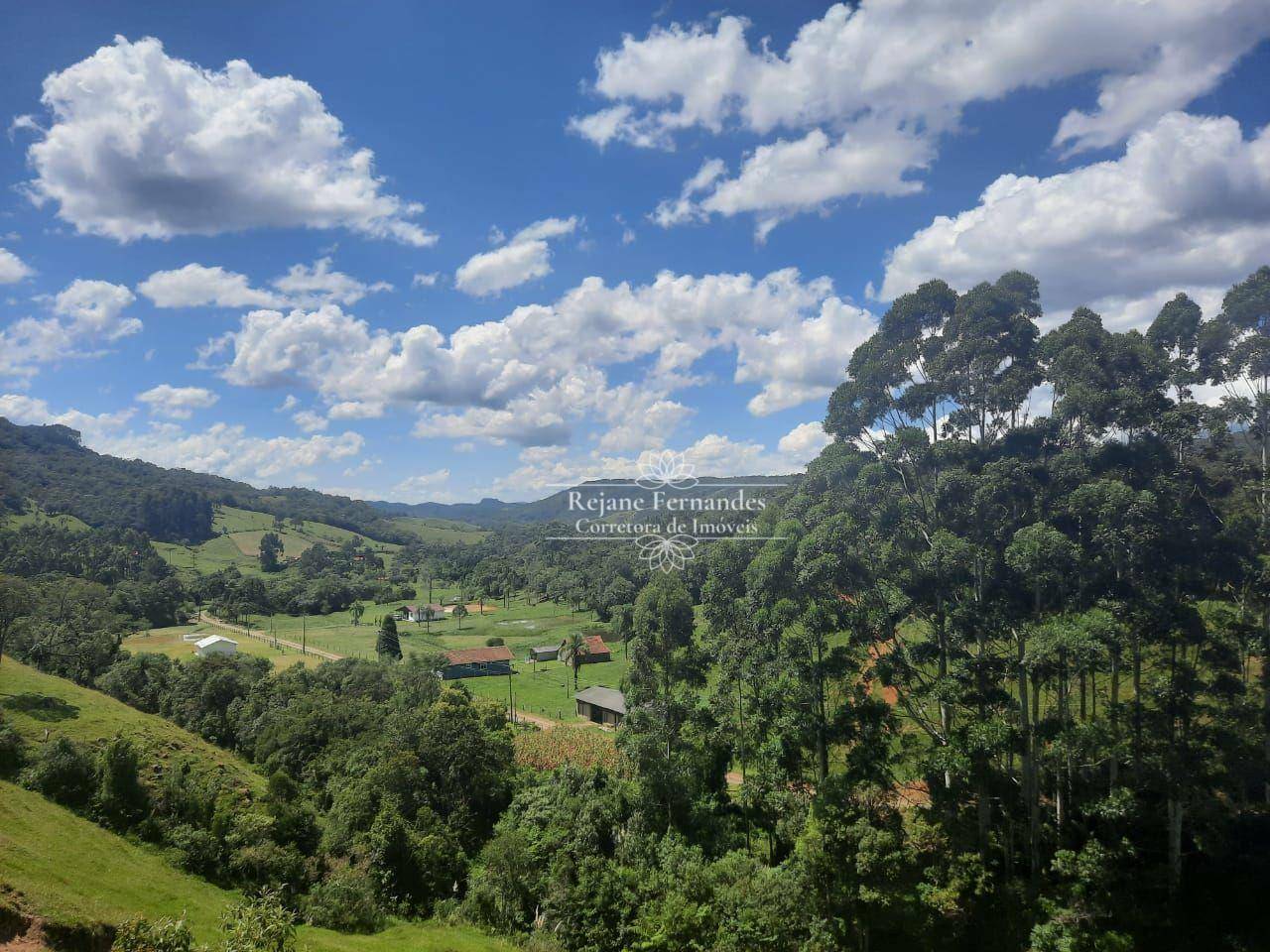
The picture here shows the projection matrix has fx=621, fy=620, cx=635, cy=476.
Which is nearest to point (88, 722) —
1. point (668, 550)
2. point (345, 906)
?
point (345, 906)

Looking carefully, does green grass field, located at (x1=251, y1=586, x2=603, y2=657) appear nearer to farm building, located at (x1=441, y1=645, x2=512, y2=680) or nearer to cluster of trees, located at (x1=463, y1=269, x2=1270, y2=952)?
farm building, located at (x1=441, y1=645, x2=512, y2=680)

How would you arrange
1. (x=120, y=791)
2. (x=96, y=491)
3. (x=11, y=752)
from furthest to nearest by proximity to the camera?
(x=96, y=491) < (x=11, y=752) < (x=120, y=791)

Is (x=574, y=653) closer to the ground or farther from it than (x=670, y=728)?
closer to the ground

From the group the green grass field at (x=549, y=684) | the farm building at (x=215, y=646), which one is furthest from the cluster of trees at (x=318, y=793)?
the farm building at (x=215, y=646)

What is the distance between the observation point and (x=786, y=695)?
21016mm

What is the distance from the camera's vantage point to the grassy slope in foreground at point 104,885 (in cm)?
1673

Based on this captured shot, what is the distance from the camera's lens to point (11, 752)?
82.8ft

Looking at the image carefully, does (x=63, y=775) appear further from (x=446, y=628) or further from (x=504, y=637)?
(x=446, y=628)

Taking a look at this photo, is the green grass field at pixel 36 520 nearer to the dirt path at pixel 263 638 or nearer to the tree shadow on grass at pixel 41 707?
the dirt path at pixel 263 638

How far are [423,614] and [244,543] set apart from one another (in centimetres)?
7511

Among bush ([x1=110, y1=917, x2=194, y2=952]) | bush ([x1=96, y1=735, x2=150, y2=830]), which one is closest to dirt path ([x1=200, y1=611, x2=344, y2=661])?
bush ([x1=96, y1=735, x2=150, y2=830])

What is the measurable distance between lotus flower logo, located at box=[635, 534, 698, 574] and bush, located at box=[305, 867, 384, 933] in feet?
150

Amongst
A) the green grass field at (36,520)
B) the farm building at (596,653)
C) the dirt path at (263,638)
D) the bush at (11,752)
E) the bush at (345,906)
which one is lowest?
the dirt path at (263,638)

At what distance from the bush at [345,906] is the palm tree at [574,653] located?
32.4m
